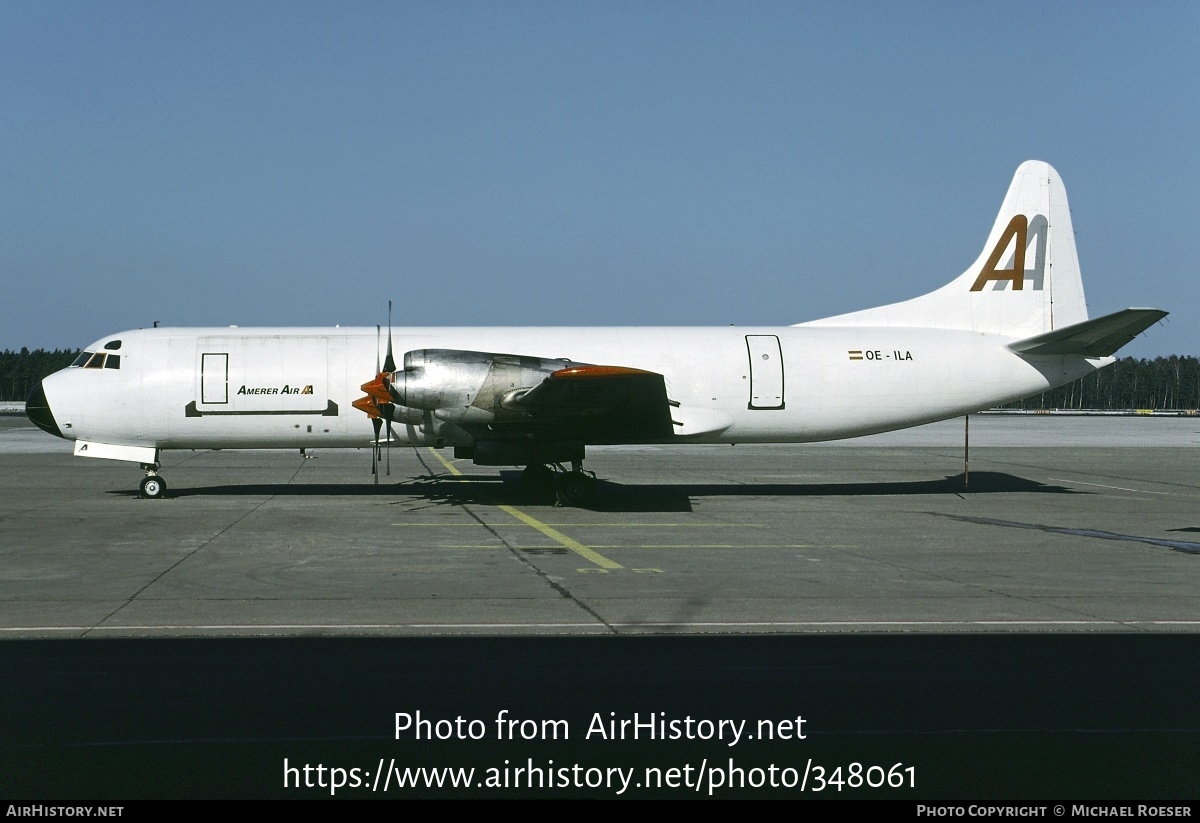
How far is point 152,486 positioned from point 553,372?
A: 1018 centimetres

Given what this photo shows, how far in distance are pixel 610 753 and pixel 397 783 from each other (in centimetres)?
134

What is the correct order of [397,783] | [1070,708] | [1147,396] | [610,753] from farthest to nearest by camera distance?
[1147,396], [1070,708], [610,753], [397,783]

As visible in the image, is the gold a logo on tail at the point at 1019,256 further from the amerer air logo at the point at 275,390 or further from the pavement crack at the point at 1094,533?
the amerer air logo at the point at 275,390

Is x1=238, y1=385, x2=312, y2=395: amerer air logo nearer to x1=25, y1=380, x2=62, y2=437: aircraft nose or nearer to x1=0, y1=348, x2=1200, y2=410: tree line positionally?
x1=25, y1=380, x2=62, y2=437: aircraft nose

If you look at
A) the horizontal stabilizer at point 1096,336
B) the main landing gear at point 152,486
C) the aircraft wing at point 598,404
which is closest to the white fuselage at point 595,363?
the horizontal stabilizer at point 1096,336

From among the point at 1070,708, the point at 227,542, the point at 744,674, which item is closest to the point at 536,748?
the point at 744,674

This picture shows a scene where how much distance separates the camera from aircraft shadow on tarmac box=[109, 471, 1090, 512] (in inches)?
978

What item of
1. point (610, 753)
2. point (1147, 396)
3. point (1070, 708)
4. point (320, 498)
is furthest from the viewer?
point (1147, 396)

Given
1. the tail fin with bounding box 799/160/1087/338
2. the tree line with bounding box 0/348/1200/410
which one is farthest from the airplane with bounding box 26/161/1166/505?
the tree line with bounding box 0/348/1200/410

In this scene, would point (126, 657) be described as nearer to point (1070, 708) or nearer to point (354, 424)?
point (1070, 708)

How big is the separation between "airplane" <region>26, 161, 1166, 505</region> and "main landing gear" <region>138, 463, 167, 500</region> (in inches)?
2.0

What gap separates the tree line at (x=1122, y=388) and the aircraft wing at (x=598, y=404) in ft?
456

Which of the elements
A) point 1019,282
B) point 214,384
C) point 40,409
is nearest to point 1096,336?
point 1019,282

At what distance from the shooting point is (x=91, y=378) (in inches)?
958
